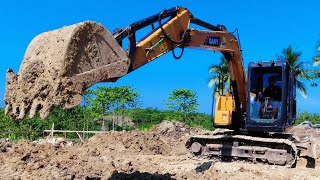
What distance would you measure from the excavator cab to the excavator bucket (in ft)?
16.3

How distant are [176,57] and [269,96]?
3288mm

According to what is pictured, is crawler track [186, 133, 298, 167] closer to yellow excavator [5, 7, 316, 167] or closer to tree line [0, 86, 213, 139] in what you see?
yellow excavator [5, 7, 316, 167]

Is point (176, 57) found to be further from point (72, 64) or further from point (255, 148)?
point (255, 148)

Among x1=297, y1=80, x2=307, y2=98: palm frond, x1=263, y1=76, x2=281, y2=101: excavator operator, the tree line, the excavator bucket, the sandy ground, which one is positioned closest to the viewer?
the excavator bucket

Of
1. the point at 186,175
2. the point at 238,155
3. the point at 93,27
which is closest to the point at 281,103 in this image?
the point at 238,155

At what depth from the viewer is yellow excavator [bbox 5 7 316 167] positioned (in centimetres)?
606

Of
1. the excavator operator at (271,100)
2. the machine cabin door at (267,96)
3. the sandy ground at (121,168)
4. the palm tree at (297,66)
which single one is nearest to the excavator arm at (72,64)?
the sandy ground at (121,168)

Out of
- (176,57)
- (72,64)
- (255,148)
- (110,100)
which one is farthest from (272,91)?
(110,100)

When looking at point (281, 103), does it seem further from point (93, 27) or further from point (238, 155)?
point (93, 27)

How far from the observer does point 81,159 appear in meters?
11.4

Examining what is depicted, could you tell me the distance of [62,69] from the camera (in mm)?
5926

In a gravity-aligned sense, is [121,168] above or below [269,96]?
below

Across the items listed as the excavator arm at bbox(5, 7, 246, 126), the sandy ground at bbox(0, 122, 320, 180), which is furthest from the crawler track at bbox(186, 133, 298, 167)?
the excavator arm at bbox(5, 7, 246, 126)

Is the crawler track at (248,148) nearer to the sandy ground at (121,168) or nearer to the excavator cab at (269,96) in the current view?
the sandy ground at (121,168)
